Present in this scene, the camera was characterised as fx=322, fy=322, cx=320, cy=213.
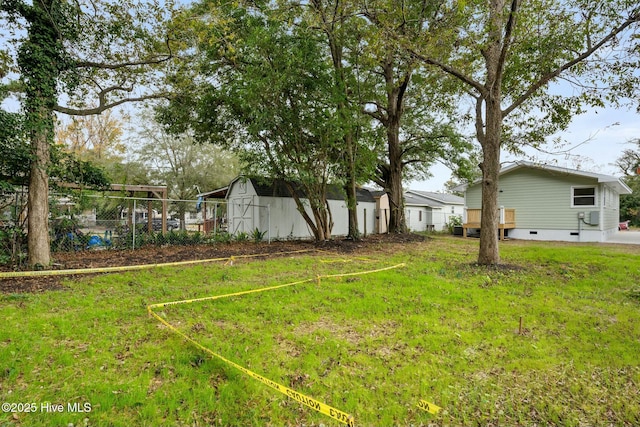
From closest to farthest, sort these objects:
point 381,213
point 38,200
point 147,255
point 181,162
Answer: point 38,200, point 147,255, point 381,213, point 181,162

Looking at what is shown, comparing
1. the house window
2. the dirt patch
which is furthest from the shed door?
the house window

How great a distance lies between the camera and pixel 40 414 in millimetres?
2148

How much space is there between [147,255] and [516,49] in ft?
34.5

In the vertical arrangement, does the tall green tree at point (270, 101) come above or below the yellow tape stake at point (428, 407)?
above

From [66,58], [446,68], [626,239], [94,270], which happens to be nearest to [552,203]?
[626,239]

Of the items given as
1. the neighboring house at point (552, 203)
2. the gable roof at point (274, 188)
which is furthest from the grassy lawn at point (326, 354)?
the neighboring house at point (552, 203)

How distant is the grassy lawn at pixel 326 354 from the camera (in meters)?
2.33

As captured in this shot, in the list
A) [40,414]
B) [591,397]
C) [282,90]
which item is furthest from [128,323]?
[282,90]

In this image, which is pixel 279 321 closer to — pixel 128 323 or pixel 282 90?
pixel 128 323

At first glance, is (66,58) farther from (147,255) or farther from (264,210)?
(264,210)

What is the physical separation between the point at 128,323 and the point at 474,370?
368cm

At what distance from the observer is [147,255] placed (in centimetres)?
848

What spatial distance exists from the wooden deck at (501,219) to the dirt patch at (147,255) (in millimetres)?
4943

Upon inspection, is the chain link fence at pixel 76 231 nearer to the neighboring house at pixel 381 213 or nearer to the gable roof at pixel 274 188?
the gable roof at pixel 274 188
